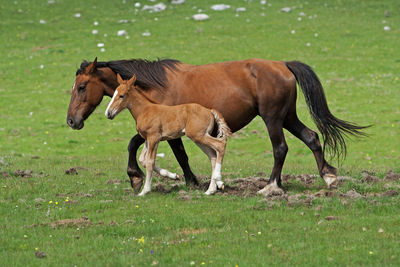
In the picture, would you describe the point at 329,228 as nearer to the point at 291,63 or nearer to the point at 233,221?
the point at 233,221

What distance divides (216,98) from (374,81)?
54.6 ft

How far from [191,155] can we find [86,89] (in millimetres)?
8764

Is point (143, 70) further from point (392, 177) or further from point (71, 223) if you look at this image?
point (392, 177)

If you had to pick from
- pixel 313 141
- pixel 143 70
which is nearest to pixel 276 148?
pixel 313 141

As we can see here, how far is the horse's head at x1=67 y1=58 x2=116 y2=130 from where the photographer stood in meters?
11.6

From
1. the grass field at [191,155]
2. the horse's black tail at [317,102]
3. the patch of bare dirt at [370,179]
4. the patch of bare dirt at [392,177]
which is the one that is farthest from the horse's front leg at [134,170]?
the patch of bare dirt at [392,177]

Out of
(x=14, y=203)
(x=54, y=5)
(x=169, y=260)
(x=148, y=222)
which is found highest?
(x=169, y=260)

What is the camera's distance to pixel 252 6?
1483 inches

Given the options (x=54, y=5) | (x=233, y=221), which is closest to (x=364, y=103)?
(x=233, y=221)

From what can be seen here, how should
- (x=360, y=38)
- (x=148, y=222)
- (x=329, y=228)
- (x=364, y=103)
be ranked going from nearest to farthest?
(x=329, y=228), (x=148, y=222), (x=364, y=103), (x=360, y=38)

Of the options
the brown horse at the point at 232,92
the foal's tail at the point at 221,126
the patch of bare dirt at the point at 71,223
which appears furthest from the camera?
the brown horse at the point at 232,92

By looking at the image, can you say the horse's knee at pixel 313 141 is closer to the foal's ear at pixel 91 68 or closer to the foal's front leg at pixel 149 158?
the foal's front leg at pixel 149 158

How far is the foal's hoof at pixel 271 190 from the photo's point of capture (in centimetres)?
1093

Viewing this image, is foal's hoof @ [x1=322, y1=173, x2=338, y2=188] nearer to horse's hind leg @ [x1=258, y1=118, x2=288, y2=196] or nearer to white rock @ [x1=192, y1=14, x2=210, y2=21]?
horse's hind leg @ [x1=258, y1=118, x2=288, y2=196]
